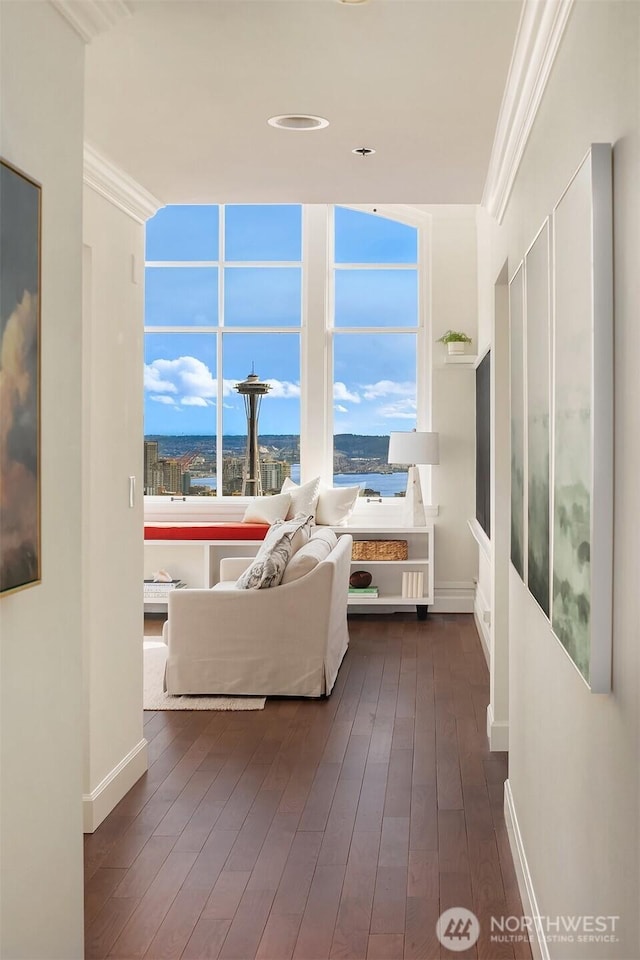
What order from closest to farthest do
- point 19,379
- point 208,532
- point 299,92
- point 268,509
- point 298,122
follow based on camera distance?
point 19,379, point 299,92, point 298,122, point 208,532, point 268,509

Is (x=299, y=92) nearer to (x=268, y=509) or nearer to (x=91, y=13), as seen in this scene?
(x=91, y=13)

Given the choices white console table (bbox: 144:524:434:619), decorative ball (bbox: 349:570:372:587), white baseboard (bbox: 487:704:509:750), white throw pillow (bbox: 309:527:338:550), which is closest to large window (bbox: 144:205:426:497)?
white console table (bbox: 144:524:434:619)

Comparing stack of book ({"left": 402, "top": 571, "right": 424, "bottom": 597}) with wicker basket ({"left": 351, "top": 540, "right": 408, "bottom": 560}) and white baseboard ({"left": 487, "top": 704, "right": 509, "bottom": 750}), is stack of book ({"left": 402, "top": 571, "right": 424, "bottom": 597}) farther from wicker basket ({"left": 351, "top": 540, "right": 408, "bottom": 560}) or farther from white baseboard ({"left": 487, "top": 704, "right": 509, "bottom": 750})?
white baseboard ({"left": 487, "top": 704, "right": 509, "bottom": 750})

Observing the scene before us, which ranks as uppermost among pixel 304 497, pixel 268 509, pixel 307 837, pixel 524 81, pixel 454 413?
pixel 524 81

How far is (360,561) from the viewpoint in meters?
7.57

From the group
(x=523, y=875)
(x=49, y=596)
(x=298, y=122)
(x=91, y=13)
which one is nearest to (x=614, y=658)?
(x=49, y=596)

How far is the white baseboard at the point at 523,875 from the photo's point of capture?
245 cm

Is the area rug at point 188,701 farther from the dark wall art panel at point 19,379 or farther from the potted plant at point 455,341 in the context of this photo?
the potted plant at point 455,341

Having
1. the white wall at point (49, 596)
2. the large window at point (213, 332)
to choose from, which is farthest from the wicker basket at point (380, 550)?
the white wall at point (49, 596)

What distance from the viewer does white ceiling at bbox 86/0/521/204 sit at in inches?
96.8

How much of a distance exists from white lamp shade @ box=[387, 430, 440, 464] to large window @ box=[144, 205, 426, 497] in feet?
2.13

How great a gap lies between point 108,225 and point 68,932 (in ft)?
8.43

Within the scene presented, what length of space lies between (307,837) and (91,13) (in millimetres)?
2719

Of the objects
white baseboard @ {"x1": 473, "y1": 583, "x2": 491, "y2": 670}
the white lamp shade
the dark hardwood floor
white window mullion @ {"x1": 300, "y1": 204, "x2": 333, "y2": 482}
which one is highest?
white window mullion @ {"x1": 300, "y1": 204, "x2": 333, "y2": 482}
